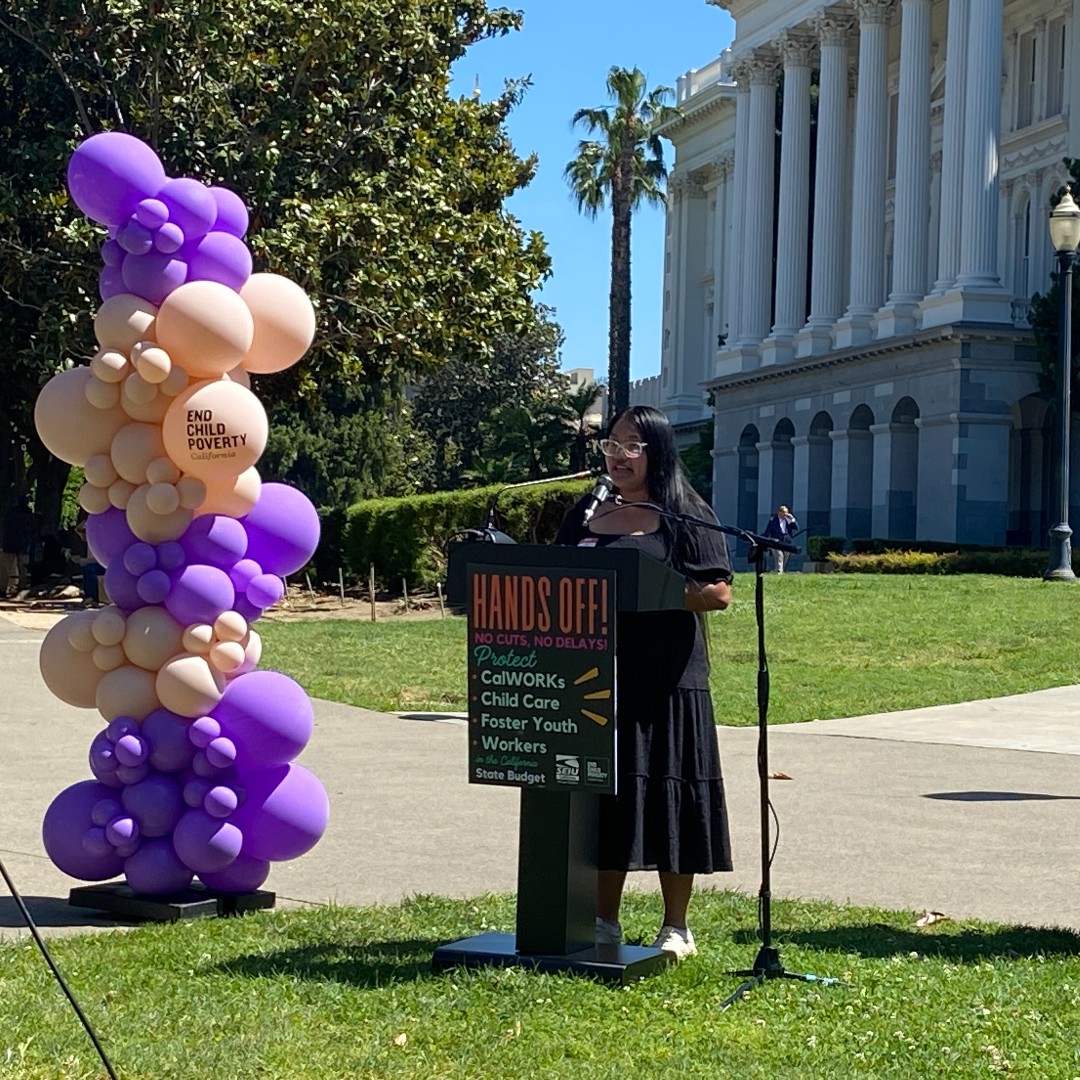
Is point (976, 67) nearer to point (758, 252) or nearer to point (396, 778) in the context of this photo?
point (758, 252)

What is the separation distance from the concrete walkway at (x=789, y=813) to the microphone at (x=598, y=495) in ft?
7.10

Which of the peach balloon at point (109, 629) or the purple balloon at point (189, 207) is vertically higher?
the purple balloon at point (189, 207)

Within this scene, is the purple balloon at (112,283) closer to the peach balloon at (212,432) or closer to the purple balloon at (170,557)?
the peach balloon at (212,432)

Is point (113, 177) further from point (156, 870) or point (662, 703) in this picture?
point (662, 703)

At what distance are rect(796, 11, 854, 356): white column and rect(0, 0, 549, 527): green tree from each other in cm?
2644

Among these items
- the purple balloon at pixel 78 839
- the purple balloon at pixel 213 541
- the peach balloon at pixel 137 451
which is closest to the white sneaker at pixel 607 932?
the purple balloon at pixel 78 839

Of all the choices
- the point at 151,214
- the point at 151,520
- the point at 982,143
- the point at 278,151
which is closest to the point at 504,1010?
the point at 151,520

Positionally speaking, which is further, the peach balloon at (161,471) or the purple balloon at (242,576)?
the purple balloon at (242,576)

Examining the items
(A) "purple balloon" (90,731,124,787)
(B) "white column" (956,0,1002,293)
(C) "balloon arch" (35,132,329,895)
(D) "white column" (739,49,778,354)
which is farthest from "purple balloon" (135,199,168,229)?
(D) "white column" (739,49,778,354)

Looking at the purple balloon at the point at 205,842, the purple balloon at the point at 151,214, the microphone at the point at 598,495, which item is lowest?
the purple balloon at the point at 205,842

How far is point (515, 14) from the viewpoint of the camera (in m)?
36.1

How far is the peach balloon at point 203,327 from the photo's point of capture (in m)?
7.48

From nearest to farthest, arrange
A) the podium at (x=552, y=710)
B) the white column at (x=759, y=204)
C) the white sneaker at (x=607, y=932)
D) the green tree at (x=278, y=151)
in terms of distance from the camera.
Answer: the podium at (x=552, y=710) → the white sneaker at (x=607, y=932) → the green tree at (x=278, y=151) → the white column at (x=759, y=204)

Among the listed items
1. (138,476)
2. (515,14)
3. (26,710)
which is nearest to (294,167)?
(515,14)
